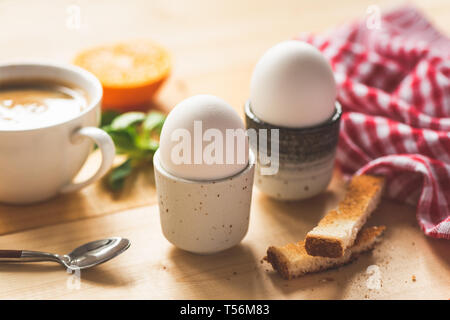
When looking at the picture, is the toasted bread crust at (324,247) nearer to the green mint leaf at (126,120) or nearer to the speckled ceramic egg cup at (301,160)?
the speckled ceramic egg cup at (301,160)

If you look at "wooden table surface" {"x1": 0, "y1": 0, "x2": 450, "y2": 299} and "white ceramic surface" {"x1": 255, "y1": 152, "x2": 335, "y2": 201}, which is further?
"white ceramic surface" {"x1": 255, "y1": 152, "x2": 335, "y2": 201}

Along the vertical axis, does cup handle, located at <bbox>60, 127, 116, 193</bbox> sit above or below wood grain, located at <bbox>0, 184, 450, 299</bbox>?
above

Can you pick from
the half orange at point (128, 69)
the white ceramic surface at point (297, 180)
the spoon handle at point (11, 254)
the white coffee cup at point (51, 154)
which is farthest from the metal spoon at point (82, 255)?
the half orange at point (128, 69)

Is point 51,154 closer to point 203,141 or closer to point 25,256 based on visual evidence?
point 25,256

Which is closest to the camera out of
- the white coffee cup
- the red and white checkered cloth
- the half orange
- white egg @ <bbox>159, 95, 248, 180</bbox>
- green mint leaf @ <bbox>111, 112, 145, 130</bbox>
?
white egg @ <bbox>159, 95, 248, 180</bbox>

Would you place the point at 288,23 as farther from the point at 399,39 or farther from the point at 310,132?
the point at 310,132

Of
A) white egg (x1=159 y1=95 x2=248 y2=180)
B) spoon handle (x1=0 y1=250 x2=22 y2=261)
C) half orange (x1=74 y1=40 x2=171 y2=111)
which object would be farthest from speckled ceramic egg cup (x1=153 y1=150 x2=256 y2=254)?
half orange (x1=74 y1=40 x2=171 y2=111)

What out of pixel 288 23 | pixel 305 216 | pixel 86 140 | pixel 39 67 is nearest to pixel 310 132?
pixel 305 216

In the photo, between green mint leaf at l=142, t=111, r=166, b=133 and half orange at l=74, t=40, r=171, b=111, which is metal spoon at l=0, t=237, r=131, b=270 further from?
half orange at l=74, t=40, r=171, b=111

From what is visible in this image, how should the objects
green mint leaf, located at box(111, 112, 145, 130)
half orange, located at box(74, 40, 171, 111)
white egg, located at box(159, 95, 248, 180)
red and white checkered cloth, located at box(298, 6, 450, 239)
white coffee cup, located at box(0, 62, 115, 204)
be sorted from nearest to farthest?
white egg, located at box(159, 95, 248, 180), white coffee cup, located at box(0, 62, 115, 204), red and white checkered cloth, located at box(298, 6, 450, 239), green mint leaf, located at box(111, 112, 145, 130), half orange, located at box(74, 40, 171, 111)
